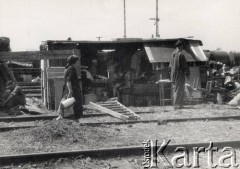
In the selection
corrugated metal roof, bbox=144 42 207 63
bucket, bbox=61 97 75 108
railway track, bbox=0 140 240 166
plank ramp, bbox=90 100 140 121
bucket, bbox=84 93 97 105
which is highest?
corrugated metal roof, bbox=144 42 207 63

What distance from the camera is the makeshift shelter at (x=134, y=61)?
18.5m

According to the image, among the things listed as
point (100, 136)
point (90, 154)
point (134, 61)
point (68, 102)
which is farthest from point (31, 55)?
point (90, 154)


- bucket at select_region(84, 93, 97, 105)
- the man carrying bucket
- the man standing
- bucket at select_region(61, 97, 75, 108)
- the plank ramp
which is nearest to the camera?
bucket at select_region(61, 97, 75, 108)

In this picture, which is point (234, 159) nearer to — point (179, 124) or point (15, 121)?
point (179, 124)

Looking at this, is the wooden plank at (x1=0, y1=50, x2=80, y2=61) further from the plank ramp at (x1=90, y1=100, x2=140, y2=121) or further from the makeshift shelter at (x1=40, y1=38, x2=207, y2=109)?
the plank ramp at (x1=90, y1=100, x2=140, y2=121)

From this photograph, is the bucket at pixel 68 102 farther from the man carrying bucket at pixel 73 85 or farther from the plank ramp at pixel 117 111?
the plank ramp at pixel 117 111

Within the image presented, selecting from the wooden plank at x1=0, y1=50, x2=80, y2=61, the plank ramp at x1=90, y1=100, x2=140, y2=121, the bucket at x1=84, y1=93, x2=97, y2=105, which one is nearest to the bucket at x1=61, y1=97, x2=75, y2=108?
the plank ramp at x1=90, y1=100, x2=140, y2=121

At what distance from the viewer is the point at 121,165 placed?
6.69m

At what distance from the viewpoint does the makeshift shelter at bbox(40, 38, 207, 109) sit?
18547mm

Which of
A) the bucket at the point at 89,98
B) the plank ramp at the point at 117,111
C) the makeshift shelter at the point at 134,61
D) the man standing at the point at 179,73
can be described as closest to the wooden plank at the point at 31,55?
the makeshift shelter at the point at 134,61

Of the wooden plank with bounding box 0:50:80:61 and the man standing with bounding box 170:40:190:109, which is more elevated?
the wooden plank with bounding box 0:50:80:61

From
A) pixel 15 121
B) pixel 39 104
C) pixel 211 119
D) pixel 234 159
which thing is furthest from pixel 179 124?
pixel 39 104

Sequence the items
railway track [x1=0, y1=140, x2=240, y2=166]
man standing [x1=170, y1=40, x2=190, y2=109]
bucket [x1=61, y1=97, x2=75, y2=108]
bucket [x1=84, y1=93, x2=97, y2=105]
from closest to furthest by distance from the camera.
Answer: railway track [x1=0, y1=140, x2=240, y2=166] → bucket [x1=61, y1=97, x2=75, y2=108] → man standing [x1=170, y1=40, x2=190, y2=109] → bucket [x1=84, y1=93, x2=97, y2=105]

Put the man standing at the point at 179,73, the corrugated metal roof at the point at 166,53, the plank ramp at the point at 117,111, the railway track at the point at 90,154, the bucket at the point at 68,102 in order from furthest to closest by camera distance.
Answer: the corrugated metal roof at the point at 166,53, the man standing at the point at 179,73, the plank ramp at the point at 117,111, the bucket at the point at 68,102, the railway track at the point at 90,154
